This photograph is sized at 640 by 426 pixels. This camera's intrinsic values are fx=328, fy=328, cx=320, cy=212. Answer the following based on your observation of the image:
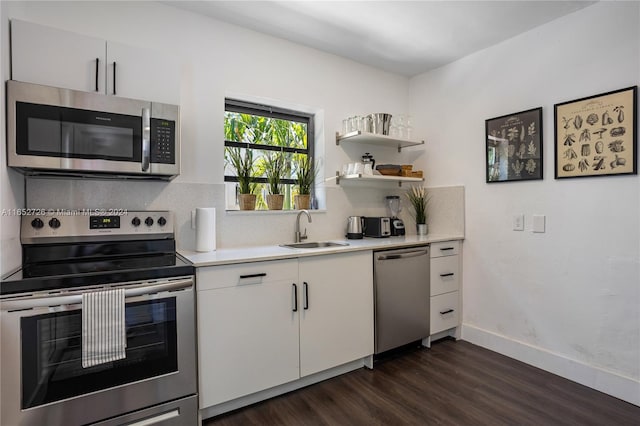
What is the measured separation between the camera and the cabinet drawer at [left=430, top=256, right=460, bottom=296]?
288cm

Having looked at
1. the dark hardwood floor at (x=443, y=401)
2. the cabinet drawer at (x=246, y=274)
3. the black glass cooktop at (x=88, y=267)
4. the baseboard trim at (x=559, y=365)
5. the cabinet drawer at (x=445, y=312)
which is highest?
the black glass cooktop at (x=88, y=267)

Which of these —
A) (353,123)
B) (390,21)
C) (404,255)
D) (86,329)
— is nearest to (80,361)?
(86,329)

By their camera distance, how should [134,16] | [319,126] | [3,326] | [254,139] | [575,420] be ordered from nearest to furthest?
[3,326]
[575,420]
[134,16]
[254,139]
[319,126]

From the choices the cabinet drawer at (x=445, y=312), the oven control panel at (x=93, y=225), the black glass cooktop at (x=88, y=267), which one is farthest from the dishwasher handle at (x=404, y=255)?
the oven control panel at (x=93, y=225)

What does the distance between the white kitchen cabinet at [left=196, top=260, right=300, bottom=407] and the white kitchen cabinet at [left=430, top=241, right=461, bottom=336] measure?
1373 millimetres

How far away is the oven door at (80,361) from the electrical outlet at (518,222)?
2503 mm

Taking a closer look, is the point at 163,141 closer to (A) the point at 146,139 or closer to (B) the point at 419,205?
(A) the point at 146,139

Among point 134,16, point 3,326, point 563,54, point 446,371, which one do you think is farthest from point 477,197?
point 3,326

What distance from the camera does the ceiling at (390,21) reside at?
7.49ft

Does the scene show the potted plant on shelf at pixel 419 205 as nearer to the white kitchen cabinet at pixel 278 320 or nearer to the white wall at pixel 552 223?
the white wall at pixel 552 223

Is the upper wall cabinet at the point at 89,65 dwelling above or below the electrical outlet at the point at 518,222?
above

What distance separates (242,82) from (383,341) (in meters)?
2.29

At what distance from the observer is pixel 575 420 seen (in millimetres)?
1870

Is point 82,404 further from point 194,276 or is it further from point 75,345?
point 194,276
